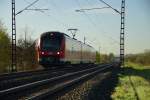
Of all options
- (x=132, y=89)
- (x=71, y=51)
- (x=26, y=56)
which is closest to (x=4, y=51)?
(x=26, y=56)

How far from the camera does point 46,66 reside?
39656 mm

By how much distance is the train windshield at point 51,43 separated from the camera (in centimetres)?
3697

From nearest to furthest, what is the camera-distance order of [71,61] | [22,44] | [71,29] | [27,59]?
1. [71,61]
2. [71,29]
3. [27,59]
4. [22,44]

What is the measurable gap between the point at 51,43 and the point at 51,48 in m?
0.44

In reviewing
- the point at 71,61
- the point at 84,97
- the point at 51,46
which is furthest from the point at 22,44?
the point at 84,97

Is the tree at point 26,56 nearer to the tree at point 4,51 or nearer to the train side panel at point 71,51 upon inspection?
the tree at point 4,51

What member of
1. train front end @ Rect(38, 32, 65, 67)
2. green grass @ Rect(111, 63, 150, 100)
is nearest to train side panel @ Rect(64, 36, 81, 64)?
train front end @ Rect(38, 32, 65, 67)

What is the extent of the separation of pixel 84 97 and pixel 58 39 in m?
23.2

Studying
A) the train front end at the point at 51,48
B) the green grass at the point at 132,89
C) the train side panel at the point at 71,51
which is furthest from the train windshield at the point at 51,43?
the green grass at the point at 132,89

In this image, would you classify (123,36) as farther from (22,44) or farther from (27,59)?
(22,44)

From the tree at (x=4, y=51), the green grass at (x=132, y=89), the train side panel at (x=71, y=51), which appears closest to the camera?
the green grass at (x=132, y=89)

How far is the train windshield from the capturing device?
36969 mm

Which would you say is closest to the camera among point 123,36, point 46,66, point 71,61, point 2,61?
point 123,36

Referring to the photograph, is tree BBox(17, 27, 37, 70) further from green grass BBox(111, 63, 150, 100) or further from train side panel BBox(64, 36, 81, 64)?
green grass BBox(111, 63, 150, 100)
